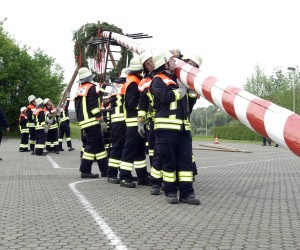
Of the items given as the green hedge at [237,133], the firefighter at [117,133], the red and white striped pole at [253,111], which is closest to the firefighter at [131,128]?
the firefighter at [117,133]

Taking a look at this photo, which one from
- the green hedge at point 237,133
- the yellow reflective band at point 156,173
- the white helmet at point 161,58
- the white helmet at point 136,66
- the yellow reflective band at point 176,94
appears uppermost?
the white helmet at point 136,66

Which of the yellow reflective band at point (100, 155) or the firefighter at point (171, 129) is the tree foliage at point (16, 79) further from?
the firefighter at point (171, 129)

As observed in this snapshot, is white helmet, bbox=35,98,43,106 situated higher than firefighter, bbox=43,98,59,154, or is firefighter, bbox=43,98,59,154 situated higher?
white helmet, bbox=35,98,43,106

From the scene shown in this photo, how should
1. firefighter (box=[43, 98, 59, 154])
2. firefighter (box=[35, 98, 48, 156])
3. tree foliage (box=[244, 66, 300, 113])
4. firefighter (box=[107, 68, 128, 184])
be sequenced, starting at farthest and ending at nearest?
1. tree foliage (box=[244, 66, 300, 113])
2. firefighter (box=[43, 98, 59, 154])
3. firefighter (box=[35, 98, 48, 156])
4. firefighter (box=[107, 68, 128, 184])

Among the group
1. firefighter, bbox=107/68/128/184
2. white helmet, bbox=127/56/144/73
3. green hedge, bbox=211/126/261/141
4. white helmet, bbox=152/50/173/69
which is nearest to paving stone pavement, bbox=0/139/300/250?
firefighter, bbox=107/68/128/184

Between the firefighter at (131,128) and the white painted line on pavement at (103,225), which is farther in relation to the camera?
the firefighter at (131,128)

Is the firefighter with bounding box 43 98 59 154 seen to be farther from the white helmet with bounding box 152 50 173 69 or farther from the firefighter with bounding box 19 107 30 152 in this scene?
the white helmet with bounding box 152 50 173 69

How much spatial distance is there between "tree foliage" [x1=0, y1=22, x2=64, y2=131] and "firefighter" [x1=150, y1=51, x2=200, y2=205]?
106 feet

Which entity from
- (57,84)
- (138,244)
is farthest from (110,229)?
(57,84)

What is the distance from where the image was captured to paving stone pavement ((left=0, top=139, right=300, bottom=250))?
172 inches

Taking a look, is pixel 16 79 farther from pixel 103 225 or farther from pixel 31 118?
pixel 103 225

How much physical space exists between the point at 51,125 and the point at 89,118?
9073 millimetres

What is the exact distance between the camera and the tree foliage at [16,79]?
3806 cm

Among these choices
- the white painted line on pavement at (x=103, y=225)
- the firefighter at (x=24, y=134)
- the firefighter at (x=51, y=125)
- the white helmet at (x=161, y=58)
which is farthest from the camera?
the firefighter at (x=24, y=134)
